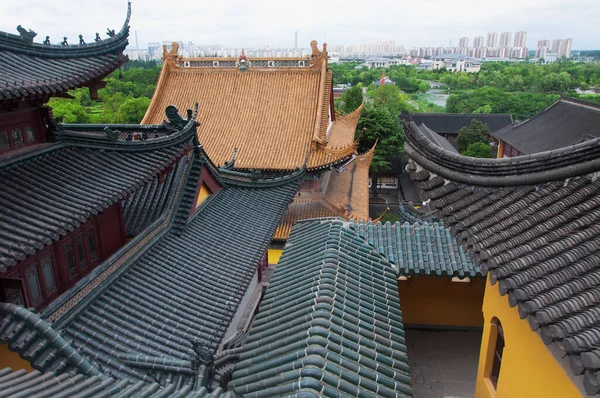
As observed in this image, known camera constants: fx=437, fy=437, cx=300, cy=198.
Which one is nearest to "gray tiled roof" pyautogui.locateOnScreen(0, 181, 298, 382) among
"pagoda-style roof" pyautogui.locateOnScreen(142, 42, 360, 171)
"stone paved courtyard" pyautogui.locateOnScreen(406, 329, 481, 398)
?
"stone paved courtyard" pyautogui.locateOnScreen(406, 329, 481, 398)

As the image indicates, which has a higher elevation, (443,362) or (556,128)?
(556,128)

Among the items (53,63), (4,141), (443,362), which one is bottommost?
(443,362)

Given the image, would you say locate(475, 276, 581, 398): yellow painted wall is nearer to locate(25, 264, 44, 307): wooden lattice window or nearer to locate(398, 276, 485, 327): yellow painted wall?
locate(398, 276, 485, 327): yellow painted wall

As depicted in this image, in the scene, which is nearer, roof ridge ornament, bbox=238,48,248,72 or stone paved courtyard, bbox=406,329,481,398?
stone paved courtyard, bbox=406,329,481,398

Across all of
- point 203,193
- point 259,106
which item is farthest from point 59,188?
point 259,106

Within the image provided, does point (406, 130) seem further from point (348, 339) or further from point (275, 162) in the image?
point (275, 162)

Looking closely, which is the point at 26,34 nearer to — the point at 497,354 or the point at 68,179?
the point at 68,179

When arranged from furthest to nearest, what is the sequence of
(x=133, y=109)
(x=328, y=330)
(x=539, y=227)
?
1. (x=133, y=109)
2. (x=328, y=330)
3. (x=539, y=227)

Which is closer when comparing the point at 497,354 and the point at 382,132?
the point at 497,354
